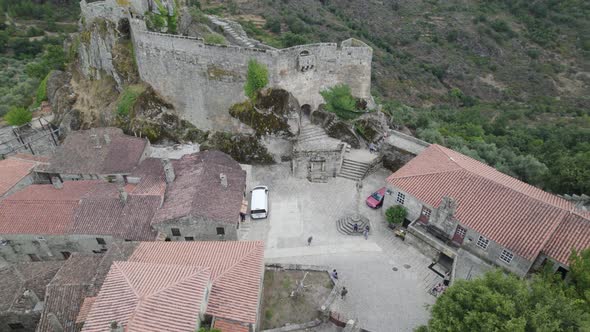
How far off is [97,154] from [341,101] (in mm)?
23432

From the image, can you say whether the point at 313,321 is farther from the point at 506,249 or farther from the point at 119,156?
the point at 119,156

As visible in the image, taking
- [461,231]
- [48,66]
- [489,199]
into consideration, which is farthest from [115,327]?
[48,66]

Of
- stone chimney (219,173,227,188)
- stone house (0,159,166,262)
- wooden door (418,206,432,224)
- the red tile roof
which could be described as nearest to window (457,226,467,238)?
the red tile roof

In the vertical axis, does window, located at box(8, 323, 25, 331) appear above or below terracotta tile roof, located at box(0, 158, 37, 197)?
below

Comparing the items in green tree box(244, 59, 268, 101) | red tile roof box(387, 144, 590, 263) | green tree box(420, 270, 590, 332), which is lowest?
red tile roof box(387, 144, 590, 263)

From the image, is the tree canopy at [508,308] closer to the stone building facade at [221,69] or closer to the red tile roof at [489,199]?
the red tile roof at [489,199]

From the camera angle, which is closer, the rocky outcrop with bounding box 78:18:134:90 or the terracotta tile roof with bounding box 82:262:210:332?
the terracotta tile roof with bounding box 82:262:210:332

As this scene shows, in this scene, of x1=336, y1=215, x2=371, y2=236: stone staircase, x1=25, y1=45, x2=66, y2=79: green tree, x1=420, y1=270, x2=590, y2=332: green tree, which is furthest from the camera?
x1=25, y1=45, x2=66, y2=79: green tree

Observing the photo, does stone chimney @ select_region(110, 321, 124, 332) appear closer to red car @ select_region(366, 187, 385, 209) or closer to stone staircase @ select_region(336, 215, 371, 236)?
stone staircase @ select_region(336, 215, 371, 236)

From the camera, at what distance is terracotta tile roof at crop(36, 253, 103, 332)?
2003 cm

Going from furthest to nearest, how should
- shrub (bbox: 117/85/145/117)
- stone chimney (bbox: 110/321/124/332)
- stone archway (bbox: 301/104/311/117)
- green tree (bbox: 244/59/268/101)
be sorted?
shrub (bbox: 117/85/145/117), stone archway (bbox: 301/104/311/117), green tree (bbox: 244/59/268/101), stone chimney (bbox: 110/321/124/332)

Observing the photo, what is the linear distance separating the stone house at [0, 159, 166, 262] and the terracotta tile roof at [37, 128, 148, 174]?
4.85 meters

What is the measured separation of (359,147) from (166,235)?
63.5 ft

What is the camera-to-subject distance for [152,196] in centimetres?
2800
